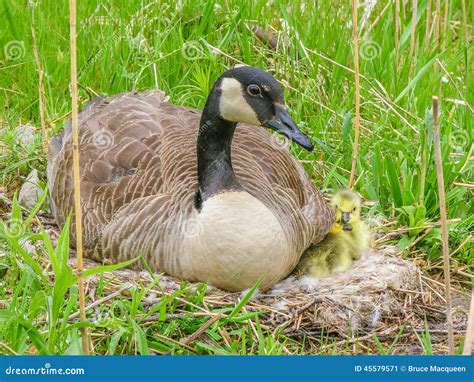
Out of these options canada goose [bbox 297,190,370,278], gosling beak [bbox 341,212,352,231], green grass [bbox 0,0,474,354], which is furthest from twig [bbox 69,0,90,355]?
gosling beak [bbox 341,212,352,231]

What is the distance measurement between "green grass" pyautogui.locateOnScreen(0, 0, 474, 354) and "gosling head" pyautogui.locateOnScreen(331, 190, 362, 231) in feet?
0.70

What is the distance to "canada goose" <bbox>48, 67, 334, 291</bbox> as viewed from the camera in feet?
16.0

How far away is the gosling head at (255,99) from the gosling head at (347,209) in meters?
0.92

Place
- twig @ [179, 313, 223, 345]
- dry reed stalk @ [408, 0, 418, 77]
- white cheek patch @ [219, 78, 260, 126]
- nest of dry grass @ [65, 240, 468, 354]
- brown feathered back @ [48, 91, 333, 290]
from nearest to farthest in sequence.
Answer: twig @ [179, 313, 223, 345] → nest of dry grass @ [65, 240, 468, 354] → white cheek patch @ [219, 78, 260, 126] → brown feathered back @ [48, 91, 333, 290] → dry reed stalk @ [408, 0, 418, 77]

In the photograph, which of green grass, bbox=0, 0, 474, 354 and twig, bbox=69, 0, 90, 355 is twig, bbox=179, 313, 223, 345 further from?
green grass, bbox=0, 0, 474, 354

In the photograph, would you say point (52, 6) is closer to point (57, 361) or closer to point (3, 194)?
point (3, 194)

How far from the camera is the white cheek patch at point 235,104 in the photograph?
4922 millimetres

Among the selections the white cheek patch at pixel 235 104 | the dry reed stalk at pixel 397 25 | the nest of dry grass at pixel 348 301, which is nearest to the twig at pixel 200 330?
the nest of dry grass at pixel 348 301

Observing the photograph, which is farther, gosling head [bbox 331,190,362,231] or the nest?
gosling head [bbox 331,190,362,231]

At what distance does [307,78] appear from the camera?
→ 6855 millimetres

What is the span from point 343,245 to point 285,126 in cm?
107

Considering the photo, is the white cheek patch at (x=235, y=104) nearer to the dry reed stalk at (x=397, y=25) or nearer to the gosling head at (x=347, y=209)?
the gosling head at (x=347, y=209)

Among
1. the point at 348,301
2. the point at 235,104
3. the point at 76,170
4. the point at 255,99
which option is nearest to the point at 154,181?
the point at 235,104

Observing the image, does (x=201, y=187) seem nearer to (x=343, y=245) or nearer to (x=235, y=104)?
(x=235, y=104)
